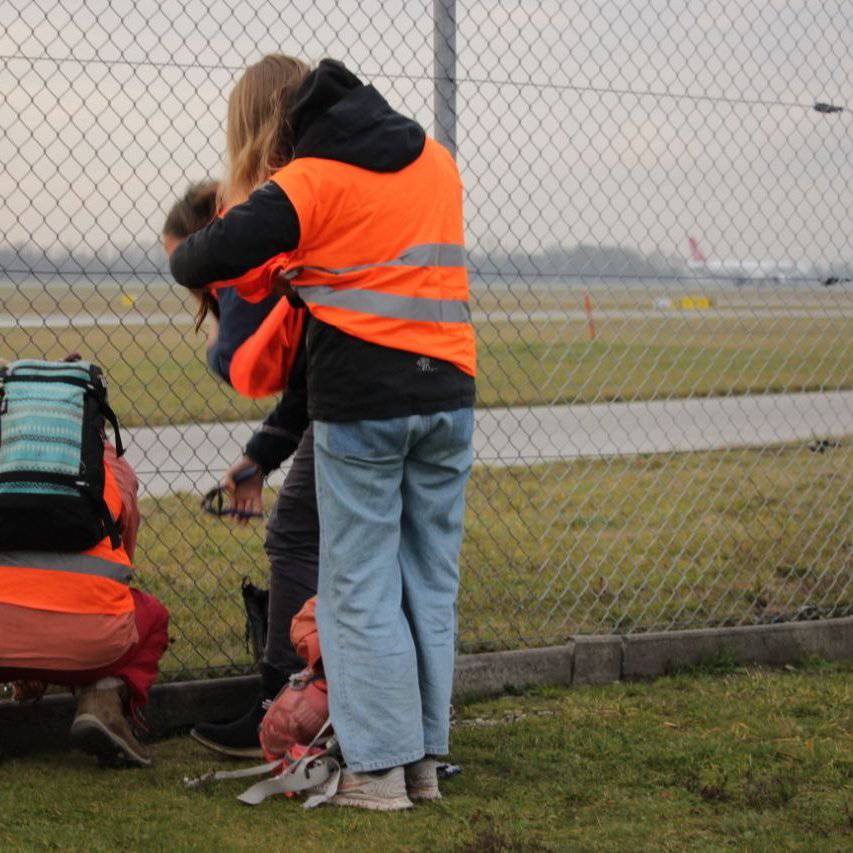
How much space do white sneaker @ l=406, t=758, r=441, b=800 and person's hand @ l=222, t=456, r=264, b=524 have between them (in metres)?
0.85

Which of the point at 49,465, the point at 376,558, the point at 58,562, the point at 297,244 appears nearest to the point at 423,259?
the point at 297,244

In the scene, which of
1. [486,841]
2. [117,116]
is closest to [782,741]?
[486,841]

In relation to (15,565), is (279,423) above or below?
above

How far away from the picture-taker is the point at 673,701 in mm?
4551

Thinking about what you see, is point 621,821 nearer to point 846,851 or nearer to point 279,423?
point 846,851

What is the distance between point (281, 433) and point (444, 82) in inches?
54.3

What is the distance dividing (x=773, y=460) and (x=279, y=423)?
5632mm

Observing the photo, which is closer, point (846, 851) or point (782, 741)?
point (846, 851)

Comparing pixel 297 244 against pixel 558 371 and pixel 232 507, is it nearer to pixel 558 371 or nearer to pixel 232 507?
pixel 232 507

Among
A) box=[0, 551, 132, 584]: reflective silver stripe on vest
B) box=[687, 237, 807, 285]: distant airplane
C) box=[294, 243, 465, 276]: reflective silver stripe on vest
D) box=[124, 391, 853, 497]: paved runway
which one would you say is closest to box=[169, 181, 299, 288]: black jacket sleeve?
box=[294, 243, 465, 276]: reflective silver stripe on vest

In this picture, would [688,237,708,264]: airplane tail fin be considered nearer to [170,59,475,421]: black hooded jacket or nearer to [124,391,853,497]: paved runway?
[170,59,475,421]: black hooded jacket

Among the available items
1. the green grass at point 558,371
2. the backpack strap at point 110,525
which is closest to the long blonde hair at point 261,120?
the backpack strap at point 110,525

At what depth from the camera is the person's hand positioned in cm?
389

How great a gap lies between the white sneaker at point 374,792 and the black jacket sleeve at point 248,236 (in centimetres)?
135
